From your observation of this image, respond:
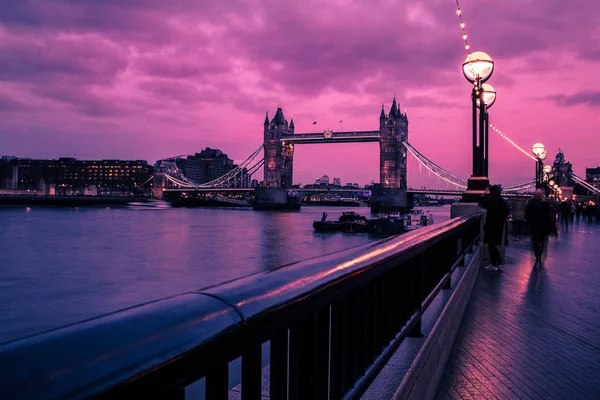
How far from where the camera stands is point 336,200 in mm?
141875

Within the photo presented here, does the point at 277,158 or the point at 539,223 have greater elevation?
the point at 277,158

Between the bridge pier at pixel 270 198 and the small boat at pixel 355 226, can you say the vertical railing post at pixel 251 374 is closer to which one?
the small boat at pixel 355 226

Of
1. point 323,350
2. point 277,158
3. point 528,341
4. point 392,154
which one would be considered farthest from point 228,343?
point 277,158

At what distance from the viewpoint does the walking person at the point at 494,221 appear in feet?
29.5

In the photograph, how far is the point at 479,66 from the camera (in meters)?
10.5

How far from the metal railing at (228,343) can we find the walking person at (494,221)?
739 cm

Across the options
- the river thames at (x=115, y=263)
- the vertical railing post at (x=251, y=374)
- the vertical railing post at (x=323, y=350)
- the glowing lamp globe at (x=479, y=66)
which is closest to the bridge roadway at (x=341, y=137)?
the river thames at (x=115, y=263)

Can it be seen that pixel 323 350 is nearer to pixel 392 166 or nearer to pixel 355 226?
pixel 355 226

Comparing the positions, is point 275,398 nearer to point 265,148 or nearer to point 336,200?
point 265,148

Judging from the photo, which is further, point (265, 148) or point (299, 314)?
point (265, 148)

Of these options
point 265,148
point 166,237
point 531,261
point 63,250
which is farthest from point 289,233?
A: point 265,148

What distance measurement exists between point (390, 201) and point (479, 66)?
81.6m

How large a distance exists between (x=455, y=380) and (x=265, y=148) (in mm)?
119333

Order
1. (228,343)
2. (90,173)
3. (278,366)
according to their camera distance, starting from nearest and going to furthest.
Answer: (228,343) → (278,366) → (90,173)
